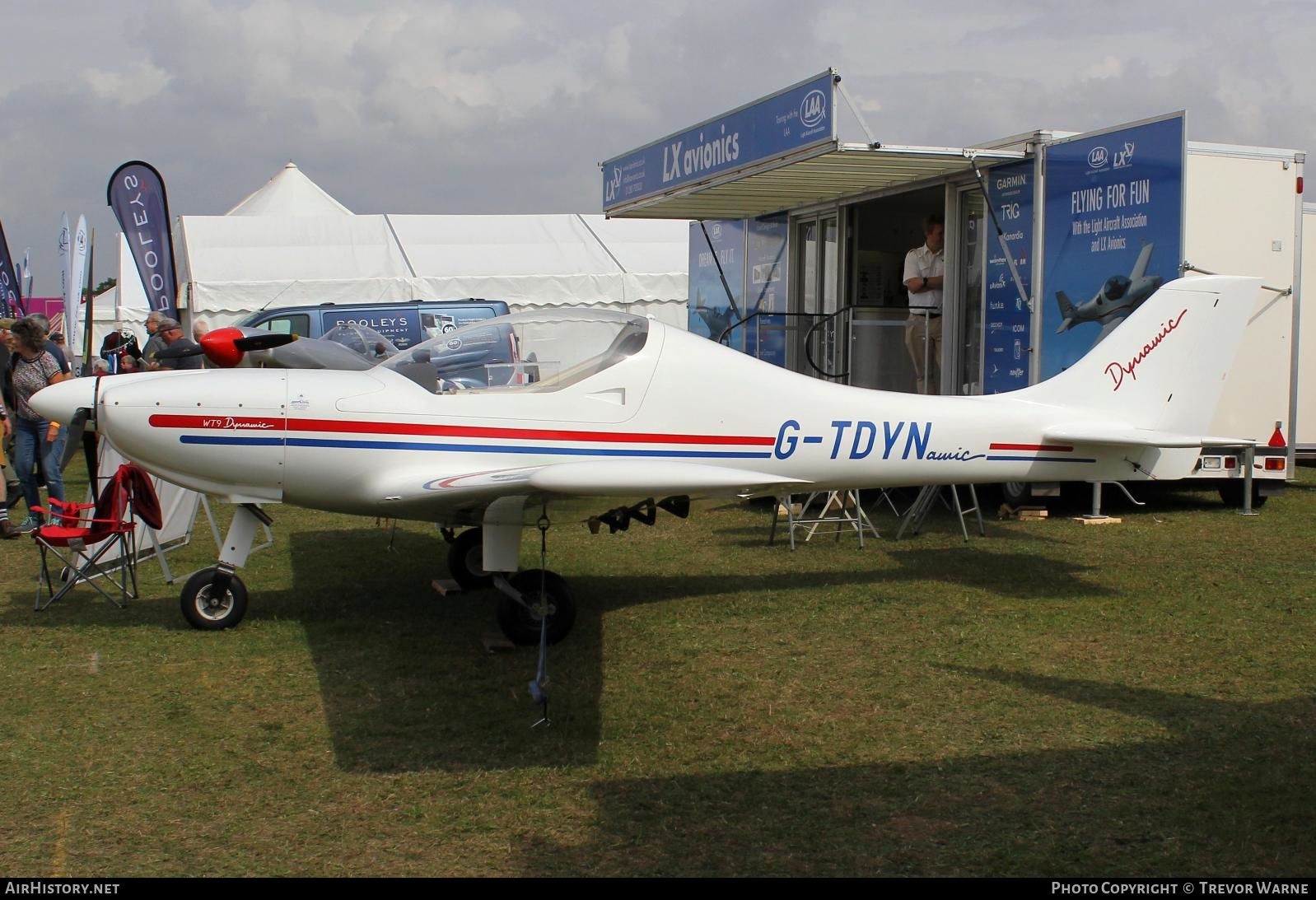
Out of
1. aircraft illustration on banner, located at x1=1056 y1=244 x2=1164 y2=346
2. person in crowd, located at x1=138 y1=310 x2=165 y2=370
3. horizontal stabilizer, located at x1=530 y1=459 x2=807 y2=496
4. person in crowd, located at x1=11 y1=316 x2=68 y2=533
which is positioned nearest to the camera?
horizontal stabilizer, located at x1=530 y1=459 x2=807 y2=496

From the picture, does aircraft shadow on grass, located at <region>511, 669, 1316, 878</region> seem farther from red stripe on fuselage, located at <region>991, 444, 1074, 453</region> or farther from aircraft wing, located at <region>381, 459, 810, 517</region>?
red stripe on fuselage, located at <region>991, 444, 1074, 453</region>

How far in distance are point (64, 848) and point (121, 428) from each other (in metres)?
2.87

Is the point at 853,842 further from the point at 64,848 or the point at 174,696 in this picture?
the point at 174,696

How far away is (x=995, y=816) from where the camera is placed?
3723 millimetres

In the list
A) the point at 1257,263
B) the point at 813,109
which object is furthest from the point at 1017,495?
the point at 813,109

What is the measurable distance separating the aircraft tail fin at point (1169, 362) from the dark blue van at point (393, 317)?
10.6 meters

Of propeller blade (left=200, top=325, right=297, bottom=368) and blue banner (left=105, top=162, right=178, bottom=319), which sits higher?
blue banner (left=105, top=162, right=178, bottom=319)

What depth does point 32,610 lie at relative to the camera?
6.80 metres

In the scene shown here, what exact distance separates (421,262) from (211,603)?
1641 centimetres

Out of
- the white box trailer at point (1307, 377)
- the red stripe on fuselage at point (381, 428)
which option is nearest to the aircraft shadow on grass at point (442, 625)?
the red stripe on fuselage at point (381, 428)

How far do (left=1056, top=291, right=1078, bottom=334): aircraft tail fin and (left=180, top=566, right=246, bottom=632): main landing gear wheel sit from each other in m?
6.30

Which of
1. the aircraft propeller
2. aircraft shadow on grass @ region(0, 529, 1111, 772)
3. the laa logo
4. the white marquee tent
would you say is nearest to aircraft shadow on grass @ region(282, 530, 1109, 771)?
aircraft shadow on grass @ region(0, 529, 1111, 772)

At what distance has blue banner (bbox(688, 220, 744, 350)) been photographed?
14086mm

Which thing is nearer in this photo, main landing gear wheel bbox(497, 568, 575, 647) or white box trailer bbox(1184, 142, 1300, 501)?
main landing gear wheel bbox(497, 568, 575, 647)
